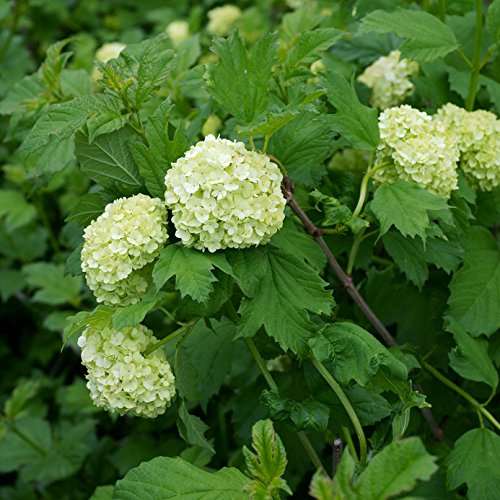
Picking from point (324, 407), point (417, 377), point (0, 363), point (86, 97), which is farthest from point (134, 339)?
point (0, 363)

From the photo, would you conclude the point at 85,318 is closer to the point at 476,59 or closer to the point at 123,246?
the point at 123,246

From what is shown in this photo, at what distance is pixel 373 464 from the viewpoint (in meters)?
1.68

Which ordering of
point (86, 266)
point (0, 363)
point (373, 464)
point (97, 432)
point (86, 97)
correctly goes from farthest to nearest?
point (0, 363)
point (97, 432)
point (86, 97)
point (86, 266)
point (373, 464)

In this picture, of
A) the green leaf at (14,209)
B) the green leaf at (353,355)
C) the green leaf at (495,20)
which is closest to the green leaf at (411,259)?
the green leaf at (353,355)

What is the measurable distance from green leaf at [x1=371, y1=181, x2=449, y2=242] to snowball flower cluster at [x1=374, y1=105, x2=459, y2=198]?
0.24 feet

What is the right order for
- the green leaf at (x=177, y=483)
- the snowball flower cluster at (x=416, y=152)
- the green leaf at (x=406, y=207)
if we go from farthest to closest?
the snowball flower cluster at (x=416, y=152)
the green leaf at (x=406, y=207)
the green leaf at (x=177, y=483)

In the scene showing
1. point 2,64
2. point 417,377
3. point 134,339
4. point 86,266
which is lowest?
point 417,377

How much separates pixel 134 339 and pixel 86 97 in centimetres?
81

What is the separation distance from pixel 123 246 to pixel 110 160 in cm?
36

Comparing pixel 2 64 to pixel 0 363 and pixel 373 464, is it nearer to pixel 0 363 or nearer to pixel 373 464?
pixel 0 363

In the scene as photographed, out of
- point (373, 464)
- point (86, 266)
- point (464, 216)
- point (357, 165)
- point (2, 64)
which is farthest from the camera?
point (2, 64)

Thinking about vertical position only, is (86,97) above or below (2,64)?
above

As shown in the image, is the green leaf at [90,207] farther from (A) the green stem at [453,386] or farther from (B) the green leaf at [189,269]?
(A) the green stem at [453,386]

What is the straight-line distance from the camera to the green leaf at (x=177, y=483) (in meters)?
2.05
